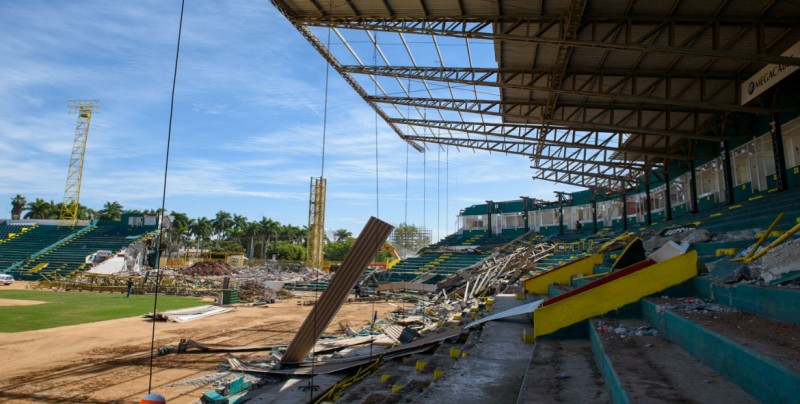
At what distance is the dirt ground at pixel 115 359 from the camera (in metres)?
8.33

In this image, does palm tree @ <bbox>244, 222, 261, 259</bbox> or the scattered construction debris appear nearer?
the scattered construction debris

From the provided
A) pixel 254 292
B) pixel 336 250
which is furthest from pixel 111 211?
pixel 254 292

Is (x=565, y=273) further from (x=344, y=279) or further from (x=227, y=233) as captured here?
(x=227, y=233)

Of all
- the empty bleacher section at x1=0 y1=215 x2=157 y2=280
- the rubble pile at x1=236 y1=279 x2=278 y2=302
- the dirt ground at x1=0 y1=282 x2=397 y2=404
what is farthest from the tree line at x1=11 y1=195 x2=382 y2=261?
the dirt ground at x1=0 y1=282 x2=397 y2=404

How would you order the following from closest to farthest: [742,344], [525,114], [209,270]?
[742,344]
[525,114]
[209,270]

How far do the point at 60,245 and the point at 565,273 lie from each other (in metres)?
54.2

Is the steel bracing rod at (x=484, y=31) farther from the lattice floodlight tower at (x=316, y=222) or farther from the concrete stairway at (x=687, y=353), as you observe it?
the lattice floodlight tower at (x=316, y=222)

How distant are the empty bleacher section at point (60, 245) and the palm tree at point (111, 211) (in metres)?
38.7

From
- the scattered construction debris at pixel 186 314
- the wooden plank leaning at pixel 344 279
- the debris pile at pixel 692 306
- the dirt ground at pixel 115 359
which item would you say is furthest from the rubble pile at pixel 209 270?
the debris pile at pixel 692 306

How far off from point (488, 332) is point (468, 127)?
15.9 metres

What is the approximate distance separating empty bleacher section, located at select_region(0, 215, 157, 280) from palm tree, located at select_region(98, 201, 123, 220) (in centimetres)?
3868

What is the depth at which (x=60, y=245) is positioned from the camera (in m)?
45.7

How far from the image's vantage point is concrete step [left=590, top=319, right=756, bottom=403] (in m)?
2.45

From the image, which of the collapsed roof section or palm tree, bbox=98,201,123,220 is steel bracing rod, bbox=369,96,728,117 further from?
palm tree, bbox=98,201,123,220
